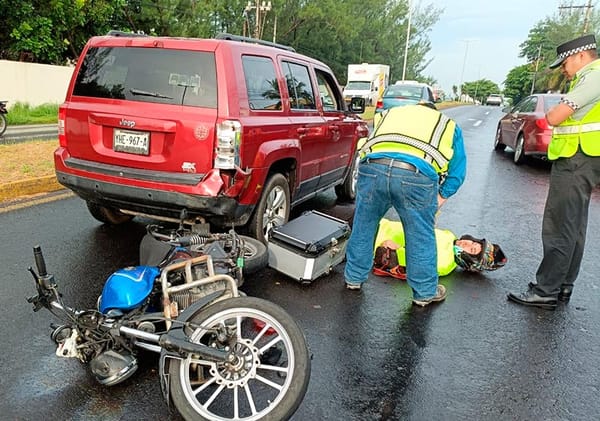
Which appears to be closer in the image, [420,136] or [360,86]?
[420,136]

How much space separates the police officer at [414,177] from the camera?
11.7 ft

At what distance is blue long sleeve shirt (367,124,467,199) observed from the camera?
3557mm

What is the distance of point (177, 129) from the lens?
149 inches

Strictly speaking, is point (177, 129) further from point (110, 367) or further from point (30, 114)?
point (30, 114)

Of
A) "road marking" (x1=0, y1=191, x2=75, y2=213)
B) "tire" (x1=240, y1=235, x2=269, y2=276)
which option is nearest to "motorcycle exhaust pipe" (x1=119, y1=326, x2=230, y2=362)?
"tire" (x1=240, y1=235, x2=269, y2=276)

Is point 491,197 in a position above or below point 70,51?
below

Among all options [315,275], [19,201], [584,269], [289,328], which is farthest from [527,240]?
[19,201]

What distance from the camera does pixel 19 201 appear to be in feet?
19.7

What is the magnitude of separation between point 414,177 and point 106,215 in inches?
129

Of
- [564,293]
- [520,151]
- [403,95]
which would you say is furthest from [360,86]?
[564,293]

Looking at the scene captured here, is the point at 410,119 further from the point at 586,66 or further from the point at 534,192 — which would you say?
the point at 534,192

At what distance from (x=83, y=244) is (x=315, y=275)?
2.26m

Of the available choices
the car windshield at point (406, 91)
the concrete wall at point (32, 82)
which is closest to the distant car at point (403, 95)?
the car windshield at point (406, 91)

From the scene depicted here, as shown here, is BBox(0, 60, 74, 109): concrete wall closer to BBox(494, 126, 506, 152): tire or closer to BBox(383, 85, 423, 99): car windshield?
BBox(383, 85, 423, 99): car windshield
